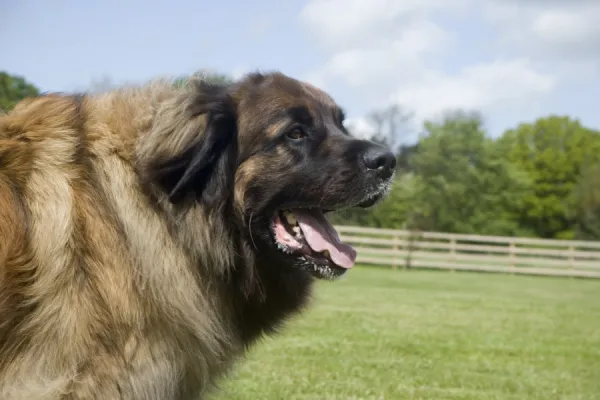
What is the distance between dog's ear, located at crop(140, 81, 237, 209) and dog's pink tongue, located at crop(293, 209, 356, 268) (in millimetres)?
452

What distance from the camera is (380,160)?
3.71 metres

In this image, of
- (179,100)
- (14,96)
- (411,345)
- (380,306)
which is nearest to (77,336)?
(179,100)

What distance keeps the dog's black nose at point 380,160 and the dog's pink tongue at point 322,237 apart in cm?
40

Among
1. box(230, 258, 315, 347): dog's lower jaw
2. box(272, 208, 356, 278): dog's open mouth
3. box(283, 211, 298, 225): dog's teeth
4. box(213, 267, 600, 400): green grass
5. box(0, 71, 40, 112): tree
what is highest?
box(283, 211, 298, 225): dog's teeth

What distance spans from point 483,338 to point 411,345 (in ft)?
5.79

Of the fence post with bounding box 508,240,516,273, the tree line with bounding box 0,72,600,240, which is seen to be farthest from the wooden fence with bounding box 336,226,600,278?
the tree line with bounding box 0,72,600,240

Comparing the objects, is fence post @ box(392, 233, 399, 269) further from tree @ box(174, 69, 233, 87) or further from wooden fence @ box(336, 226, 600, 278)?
tree @ box(174, 69, 233, 87)

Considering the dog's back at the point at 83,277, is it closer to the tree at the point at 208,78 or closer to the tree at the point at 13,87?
the tree at the point at 208,78

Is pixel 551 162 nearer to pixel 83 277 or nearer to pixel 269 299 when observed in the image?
pixel 269 299

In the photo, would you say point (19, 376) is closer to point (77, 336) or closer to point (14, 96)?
point (77, 336)

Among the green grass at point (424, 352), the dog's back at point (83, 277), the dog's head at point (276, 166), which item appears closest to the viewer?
the dog's back at point (83, 277)

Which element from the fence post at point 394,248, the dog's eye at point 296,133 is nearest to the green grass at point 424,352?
the dog's eye at point 296,133

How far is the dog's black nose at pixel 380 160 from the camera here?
3.69 meters

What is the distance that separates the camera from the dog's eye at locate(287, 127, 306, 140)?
372 centimetres
